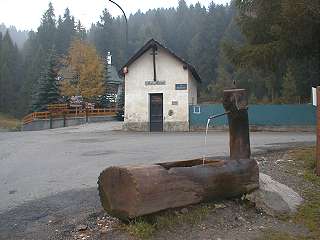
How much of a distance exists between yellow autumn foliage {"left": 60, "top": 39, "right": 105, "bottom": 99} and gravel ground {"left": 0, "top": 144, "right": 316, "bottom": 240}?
1974 inches

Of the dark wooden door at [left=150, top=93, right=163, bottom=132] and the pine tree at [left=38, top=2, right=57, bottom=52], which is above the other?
the pine tree at [left=38, top=2, right=57, bottom=52]

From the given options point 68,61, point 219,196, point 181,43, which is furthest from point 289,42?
point 181,43

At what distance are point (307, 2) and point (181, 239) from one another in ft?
46.8

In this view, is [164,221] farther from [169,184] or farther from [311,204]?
[311,204]

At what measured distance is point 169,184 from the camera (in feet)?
19.3

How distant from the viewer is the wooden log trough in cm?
563

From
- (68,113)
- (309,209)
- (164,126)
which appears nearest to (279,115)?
(164,126)

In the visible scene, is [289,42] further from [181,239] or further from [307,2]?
[181,239]

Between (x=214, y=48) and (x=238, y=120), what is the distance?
273 feet

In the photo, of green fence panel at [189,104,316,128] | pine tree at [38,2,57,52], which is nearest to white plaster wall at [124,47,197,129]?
green fence panel at [189,104,316,128]

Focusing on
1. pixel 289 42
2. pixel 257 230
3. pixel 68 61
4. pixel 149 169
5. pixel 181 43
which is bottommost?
pixel 257 230

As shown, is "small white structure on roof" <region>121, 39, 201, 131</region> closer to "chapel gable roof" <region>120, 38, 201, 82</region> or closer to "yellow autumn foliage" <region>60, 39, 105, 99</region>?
"chapel gable roof" <region>120, 38, 201, 82</region>

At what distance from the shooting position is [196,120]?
3002 cm

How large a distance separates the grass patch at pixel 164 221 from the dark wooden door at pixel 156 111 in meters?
24.5
